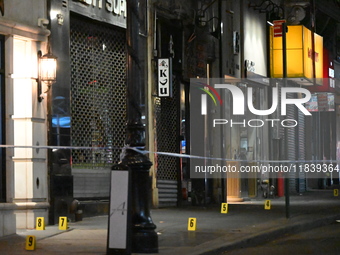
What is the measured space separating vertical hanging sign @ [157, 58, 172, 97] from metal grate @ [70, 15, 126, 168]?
3.97 ft

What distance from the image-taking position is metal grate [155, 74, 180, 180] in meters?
20.7

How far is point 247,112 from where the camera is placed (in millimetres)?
27125

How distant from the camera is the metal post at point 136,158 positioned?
11.0 metres

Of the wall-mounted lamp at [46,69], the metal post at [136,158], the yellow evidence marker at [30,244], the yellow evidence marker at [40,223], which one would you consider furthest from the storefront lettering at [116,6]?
the yellow evidence marker at [30,244]

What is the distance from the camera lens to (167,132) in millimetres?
21344

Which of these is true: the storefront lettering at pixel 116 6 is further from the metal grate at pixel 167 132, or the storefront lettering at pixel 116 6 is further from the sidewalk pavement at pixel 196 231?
the sidewalk pavement at pixel 196 231

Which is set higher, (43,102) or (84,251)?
(43,102)

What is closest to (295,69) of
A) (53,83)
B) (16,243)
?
(53,83)

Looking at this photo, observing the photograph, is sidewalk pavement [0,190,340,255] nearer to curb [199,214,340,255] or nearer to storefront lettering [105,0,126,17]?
curb [199,214,340,255]

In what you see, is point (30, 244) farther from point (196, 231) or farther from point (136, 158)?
point (196, 231)

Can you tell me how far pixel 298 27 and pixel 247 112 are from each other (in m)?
5.40

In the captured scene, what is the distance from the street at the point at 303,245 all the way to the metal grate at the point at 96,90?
491 centimetres

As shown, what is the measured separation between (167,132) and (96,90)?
389 cm

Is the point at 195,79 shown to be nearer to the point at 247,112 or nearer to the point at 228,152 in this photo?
the point at 228,152
